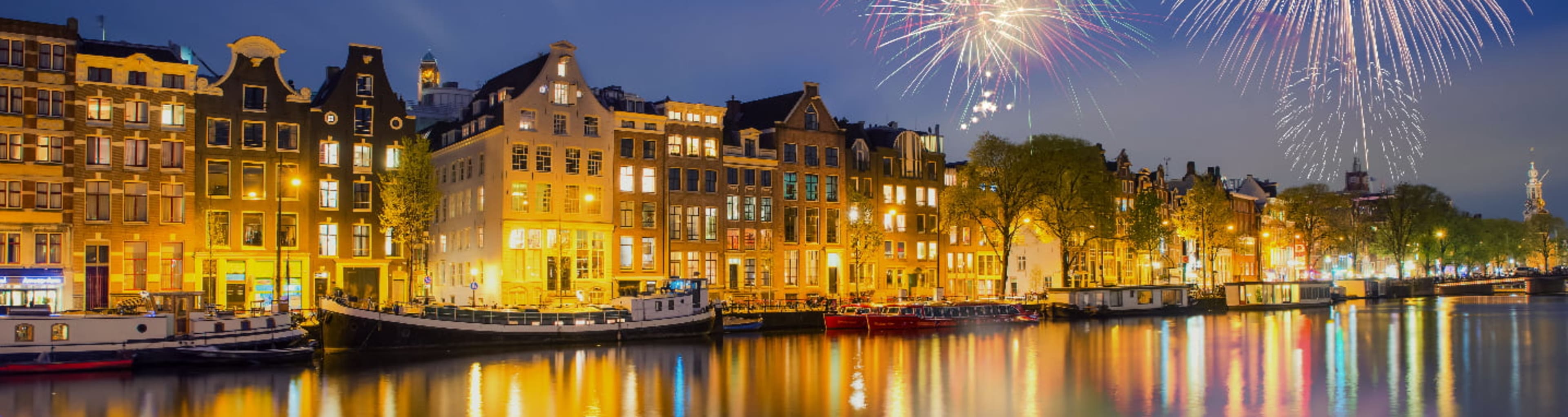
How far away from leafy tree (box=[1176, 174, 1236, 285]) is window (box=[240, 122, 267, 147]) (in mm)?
86903

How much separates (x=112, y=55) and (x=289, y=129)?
32.6 feet

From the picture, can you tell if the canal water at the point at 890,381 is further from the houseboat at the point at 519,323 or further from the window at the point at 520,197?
the window at the point at 520,197

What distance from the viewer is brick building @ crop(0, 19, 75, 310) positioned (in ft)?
222

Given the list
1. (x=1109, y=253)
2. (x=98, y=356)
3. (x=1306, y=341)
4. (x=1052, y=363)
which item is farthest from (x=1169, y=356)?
(x=1109, y=253)

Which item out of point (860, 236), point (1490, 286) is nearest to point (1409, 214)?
point (1490, 286)

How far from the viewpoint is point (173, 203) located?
72688 mm

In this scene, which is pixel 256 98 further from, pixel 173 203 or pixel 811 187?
pixel 811 187

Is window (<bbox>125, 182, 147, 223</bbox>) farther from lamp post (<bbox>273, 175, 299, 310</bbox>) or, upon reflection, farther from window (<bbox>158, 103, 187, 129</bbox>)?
lamp post (<bbox>273, 175, 299, 310</bbox>)

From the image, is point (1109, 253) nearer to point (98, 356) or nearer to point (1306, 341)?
point (1306, 341)

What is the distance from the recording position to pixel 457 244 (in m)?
91.2

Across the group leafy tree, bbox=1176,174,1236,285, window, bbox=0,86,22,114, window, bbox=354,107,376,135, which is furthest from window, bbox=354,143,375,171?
leafy tree, bbox=1176,174,1236,285

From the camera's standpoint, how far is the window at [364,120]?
80188 mm

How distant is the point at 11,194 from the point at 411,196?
19.8 meters

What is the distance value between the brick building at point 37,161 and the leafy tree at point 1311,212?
4575 inches
